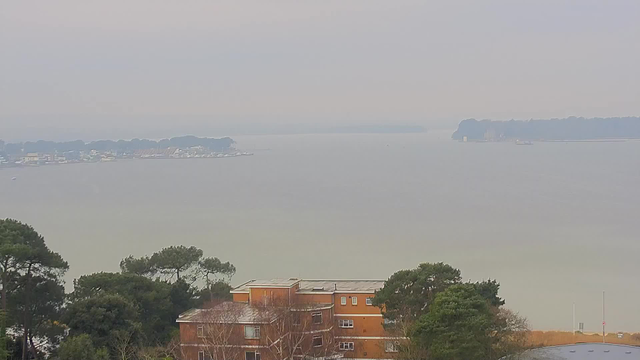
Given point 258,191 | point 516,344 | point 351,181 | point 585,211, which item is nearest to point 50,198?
point 258,191

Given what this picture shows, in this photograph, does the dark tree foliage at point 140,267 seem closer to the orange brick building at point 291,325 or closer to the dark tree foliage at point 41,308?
the orange brick building at point 291,325

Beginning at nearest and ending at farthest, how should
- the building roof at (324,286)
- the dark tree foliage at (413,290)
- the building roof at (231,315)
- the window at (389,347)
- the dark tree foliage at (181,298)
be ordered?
the building roof at (231,315), the dark tree foliage at (413,290), the window at (389,347), the building roof at (324,286), the dark tree foliage at (181,298)

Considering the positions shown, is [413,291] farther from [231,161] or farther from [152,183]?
[231,161]

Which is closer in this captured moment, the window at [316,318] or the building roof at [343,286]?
the window at [316,318]

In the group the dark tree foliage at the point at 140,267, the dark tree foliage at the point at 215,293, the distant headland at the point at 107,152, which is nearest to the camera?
the dark tree foliage at the point at 215,293

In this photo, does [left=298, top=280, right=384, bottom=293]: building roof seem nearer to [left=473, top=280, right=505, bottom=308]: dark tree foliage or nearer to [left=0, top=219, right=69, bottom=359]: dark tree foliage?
[left=473, top=280, right=505, bottom=308]: dark tree foliage

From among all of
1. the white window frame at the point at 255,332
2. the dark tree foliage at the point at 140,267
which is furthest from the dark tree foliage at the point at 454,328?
the dark tree foliage at the point at 140,267

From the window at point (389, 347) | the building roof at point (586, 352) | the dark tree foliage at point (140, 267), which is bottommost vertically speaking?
the building roof at point (586, 352)

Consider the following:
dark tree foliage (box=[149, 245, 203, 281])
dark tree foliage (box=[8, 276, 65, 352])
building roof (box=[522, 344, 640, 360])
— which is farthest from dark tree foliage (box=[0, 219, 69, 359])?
building roof (box=[522, 344, 640, 360])
